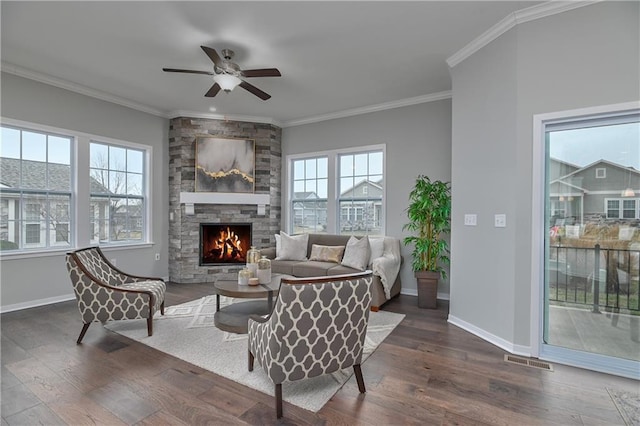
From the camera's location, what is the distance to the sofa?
4.14 metres

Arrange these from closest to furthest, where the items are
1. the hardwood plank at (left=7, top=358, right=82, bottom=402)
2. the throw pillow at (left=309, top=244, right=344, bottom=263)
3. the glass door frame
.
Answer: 1. the hardwood plank at (left=7, top=358, right=82, bottom=402)
2. the glass door frame
3. the throw pillow at (left=309, top=244, right=344, bottom=263)

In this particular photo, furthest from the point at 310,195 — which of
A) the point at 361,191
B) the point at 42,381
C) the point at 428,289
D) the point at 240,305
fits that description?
the point at 42,381

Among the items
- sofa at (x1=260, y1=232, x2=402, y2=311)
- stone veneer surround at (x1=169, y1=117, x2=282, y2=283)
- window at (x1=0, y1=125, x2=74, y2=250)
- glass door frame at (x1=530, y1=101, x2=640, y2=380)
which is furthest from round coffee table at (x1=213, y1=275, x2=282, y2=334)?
A: window at (x1=0, y1=125, x2=74, y2=250)

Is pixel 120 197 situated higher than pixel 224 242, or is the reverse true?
pixel 120 197

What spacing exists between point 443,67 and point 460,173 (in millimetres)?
1409

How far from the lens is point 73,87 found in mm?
4441

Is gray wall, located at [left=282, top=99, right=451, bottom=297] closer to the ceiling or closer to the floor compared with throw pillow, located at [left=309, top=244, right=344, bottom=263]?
closer to the ceiling

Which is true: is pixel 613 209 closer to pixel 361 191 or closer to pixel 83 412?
pixel 361 191

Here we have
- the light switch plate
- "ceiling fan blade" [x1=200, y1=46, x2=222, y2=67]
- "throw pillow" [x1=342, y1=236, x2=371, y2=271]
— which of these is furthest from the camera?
"throw pillow" [x1=342, y1=236, x2=371, y2=271]

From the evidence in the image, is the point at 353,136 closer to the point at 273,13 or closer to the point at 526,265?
the point at 273,13

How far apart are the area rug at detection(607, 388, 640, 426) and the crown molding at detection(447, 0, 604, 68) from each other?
306 centimetres

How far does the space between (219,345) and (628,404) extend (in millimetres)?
3174

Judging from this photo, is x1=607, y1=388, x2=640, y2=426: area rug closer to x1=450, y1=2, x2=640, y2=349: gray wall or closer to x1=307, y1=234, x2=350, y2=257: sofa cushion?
x1=450, y1=2, x2=640, y2=349: gray wall

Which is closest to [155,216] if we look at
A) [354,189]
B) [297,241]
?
[297,241]
